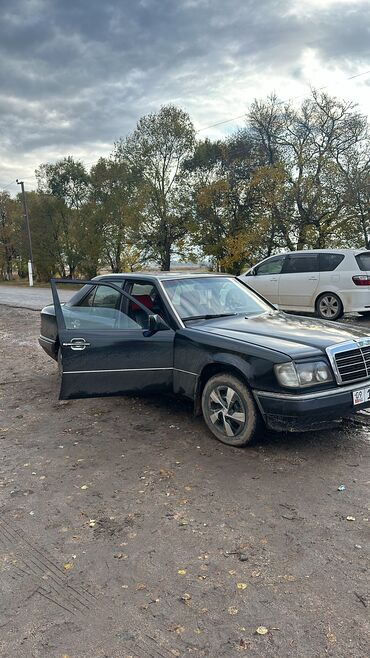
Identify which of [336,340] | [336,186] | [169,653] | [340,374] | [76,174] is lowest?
[169,653]

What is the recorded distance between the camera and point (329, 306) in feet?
35.8

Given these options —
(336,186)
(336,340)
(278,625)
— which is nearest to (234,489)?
(278,625)

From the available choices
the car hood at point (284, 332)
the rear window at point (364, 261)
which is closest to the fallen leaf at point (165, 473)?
the car hood at point (284, 332)

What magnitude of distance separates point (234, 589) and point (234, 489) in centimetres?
105

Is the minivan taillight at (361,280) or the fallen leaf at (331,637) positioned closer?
the fallen leaf at (331,637)

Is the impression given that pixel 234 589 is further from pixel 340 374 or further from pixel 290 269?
pixel 290 269

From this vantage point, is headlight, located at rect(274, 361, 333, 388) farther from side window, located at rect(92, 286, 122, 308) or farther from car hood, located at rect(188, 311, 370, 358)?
side window, located at rect(92, 286, 122, 308)

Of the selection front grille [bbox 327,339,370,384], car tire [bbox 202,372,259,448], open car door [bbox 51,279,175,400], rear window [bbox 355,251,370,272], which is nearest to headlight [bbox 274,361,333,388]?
front grille [bbox 327,339,370,384]

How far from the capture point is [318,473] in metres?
3.68

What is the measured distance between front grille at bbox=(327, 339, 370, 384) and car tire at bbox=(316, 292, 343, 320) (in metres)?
6.80

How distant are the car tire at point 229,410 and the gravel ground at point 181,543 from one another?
0.15 metres

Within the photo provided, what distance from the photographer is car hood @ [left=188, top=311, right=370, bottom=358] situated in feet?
13.0

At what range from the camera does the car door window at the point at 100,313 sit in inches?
197

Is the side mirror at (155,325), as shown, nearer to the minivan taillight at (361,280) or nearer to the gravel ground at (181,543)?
the gravel ground at (181,543)
